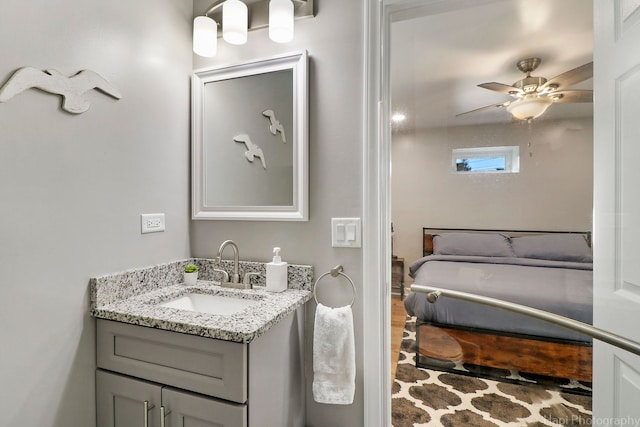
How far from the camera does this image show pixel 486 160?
1.22 meters

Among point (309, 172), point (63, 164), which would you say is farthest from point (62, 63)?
point (309, 172)

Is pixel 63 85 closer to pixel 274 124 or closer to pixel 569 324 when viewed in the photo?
pixel 274 124

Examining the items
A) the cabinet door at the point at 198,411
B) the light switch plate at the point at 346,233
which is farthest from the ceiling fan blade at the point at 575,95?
the cabinet door at the point at 198,411

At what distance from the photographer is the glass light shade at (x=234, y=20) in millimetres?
1426

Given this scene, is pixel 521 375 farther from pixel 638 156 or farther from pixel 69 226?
pixel 69 226

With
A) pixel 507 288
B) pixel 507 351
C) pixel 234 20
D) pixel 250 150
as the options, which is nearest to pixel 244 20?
pixel 234 20

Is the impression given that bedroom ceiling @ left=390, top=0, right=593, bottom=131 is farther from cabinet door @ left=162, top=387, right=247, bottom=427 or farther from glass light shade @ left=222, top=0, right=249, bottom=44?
cabinet door @ left=162, top=387, right=247, bottom=427

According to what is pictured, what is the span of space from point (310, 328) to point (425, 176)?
32.9 inches

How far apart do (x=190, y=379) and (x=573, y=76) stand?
1.66m

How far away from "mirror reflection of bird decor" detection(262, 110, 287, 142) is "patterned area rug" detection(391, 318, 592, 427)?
102 cm

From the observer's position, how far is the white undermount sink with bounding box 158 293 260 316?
4.64 feet

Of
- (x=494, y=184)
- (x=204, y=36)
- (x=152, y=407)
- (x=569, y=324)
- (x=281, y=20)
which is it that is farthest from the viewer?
(x=204, y=36)

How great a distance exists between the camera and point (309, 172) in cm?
147

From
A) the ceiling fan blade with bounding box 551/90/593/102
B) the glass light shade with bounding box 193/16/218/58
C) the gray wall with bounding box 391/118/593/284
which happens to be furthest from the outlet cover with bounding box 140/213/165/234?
the ceiling fan blade with bounding box 551/90/593/102
